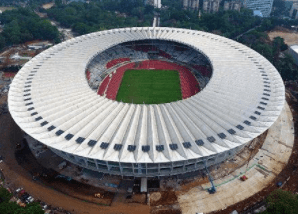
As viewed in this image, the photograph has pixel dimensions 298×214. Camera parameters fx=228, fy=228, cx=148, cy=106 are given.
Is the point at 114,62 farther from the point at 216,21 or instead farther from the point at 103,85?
the point at 216,21

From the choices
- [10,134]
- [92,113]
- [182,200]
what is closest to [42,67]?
[10,134]

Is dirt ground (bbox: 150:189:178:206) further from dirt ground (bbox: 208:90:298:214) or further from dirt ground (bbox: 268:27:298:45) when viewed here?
dirt ground (bbox: 268:27:298:45)

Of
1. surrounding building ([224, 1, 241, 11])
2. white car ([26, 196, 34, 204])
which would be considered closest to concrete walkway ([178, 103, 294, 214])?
white car ([26, 196, 34, 204])

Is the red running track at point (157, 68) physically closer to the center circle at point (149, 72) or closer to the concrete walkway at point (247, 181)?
the center circle at point (149, 72)

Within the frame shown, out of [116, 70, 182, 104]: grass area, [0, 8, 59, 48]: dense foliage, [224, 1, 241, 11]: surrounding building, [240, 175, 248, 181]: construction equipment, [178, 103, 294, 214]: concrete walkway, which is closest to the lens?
[178, 103, 294, 214]: concrete walkway

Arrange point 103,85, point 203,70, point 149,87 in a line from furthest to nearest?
point 203,70 → point 103,85 → point 149,87

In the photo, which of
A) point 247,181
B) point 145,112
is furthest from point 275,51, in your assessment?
point 145,112
